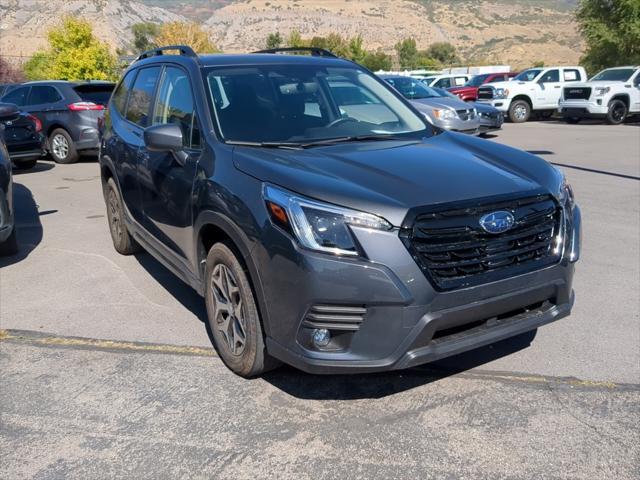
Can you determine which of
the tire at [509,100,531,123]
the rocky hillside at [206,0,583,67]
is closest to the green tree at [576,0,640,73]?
the tire at [509,100,531,123]

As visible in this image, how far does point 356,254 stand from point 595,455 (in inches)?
58.0

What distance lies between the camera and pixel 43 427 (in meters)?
3.39

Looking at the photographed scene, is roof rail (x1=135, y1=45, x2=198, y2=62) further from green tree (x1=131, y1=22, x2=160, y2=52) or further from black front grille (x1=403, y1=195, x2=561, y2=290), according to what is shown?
green tree (x1=131, y1=22, x2=160, y2=52)

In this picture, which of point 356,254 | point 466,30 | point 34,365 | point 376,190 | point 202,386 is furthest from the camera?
point 466,30

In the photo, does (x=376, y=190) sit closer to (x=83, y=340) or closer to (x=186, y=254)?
(x=186, y=254)

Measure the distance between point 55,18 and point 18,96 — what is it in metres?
91.6

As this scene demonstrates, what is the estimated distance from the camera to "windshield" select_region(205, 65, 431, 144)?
4109 millimetres

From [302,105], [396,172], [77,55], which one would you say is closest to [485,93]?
[77,55]

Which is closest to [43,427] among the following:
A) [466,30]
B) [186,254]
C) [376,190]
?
[186,254]

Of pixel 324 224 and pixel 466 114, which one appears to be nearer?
pixel 324 224

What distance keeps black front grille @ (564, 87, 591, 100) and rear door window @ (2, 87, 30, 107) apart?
1631 cm

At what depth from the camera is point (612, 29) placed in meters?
26.7

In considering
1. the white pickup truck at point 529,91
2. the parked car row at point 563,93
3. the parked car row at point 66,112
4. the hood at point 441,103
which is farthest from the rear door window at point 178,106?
the white pickup truck at point 529,91

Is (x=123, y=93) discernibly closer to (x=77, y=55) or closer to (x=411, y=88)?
(x=411, y=88)
